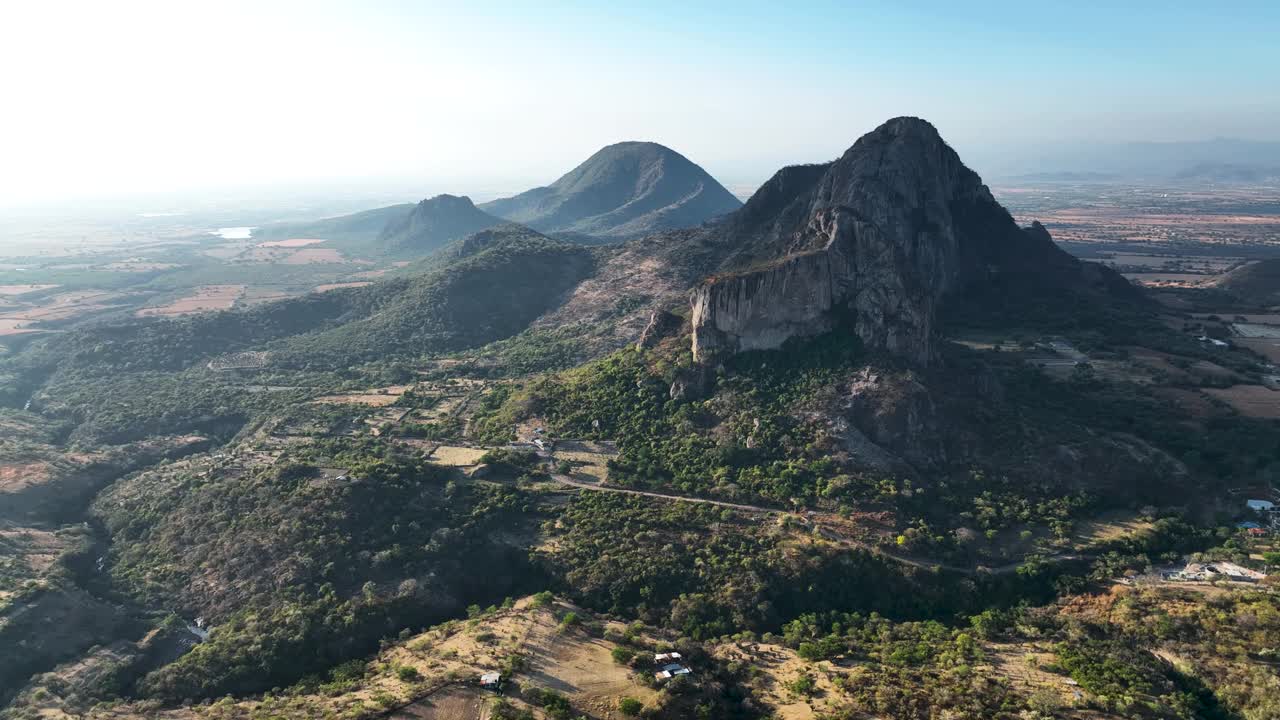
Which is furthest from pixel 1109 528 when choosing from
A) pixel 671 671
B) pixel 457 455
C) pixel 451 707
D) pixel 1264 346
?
pixel 1264 346

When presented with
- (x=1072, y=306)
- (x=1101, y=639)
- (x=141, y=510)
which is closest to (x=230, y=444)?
(x=141, y=510)

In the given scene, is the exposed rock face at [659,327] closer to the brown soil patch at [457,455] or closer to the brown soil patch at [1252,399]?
the brown soil patch at [457,455]

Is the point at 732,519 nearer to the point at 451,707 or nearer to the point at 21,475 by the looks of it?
the point at 451,707

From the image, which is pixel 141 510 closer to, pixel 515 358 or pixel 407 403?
pixel 407 403

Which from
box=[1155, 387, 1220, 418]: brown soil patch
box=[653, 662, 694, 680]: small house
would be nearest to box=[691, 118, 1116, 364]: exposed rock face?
box=[1155, 387, 1220, 418]: brown soil patch

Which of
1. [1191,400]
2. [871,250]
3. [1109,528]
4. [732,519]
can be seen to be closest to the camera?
[1109,528]

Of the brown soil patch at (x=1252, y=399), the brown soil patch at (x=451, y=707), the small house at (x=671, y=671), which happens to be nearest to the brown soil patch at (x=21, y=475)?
the brown soil patch at (x=451, y=707)

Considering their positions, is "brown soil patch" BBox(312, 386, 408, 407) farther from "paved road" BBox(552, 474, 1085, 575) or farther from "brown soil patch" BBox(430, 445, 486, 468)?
"paved road" BBox(552, 474, 1085, 575)

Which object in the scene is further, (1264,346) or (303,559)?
(1264,346)
